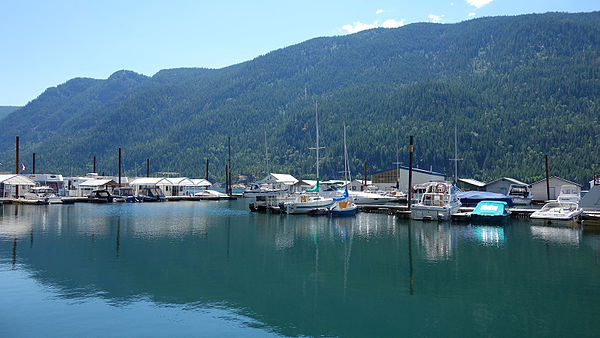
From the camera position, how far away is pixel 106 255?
33562 mm

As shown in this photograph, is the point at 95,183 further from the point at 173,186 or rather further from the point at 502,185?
the point at 502,185

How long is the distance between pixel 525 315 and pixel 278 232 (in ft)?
101

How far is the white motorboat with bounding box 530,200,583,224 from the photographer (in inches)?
2031

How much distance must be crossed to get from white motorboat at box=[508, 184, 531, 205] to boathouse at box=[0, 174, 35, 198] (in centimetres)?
9717

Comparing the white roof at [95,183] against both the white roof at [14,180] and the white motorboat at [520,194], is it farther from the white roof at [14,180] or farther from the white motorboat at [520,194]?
the white motorboat at [520,194]

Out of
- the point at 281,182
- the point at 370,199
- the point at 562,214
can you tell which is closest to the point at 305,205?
the point at 370,199

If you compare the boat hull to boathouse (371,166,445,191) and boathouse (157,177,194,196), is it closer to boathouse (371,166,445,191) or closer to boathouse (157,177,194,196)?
boathouse (371,166,445,191)

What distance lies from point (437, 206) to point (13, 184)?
84970 millimetres

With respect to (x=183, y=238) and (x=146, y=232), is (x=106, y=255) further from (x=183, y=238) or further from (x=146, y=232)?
(x=146, y=232)

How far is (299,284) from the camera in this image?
2530cm

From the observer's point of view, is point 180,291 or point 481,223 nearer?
point 180,291

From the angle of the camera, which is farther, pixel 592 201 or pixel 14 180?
pixel 14 180

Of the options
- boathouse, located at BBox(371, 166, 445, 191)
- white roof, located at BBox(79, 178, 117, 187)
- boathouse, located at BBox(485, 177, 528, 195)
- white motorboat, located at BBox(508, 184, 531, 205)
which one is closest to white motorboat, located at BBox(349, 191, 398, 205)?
boathouse, located at BBox(371, 166, 445, 191)

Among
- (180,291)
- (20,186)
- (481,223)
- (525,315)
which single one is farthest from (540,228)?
(20,186)
